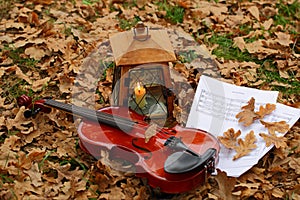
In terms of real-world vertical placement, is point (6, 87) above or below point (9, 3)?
below

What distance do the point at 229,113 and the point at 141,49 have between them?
21.3 inches

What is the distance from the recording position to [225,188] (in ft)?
6.04

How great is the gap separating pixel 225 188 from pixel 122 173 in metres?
0.41

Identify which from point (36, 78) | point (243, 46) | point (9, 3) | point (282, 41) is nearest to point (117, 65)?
point (36, 78)

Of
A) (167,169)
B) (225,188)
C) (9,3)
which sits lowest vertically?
(225,188)

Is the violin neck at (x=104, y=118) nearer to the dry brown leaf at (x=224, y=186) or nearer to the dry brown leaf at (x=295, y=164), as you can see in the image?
the dry brown leaf at (x=224, y=186)

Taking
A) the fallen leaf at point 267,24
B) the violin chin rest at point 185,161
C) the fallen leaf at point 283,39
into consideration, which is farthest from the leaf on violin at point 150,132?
the fallen leaf at point 267,24

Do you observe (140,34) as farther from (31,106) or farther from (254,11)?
(254,11)

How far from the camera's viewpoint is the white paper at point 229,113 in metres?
1.94

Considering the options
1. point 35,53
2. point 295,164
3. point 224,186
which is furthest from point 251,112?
point 35,53

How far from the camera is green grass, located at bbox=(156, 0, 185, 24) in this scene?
9.42ft

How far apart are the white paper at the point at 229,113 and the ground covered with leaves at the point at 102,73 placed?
0.05 m

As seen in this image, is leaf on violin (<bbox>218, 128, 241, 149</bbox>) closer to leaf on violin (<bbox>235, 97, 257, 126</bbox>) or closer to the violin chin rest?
leaf on violin (<bbox>235, 97, 257, 126</bbox>)

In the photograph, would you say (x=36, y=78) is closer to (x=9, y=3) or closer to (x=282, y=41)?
(x=9, y=3)
